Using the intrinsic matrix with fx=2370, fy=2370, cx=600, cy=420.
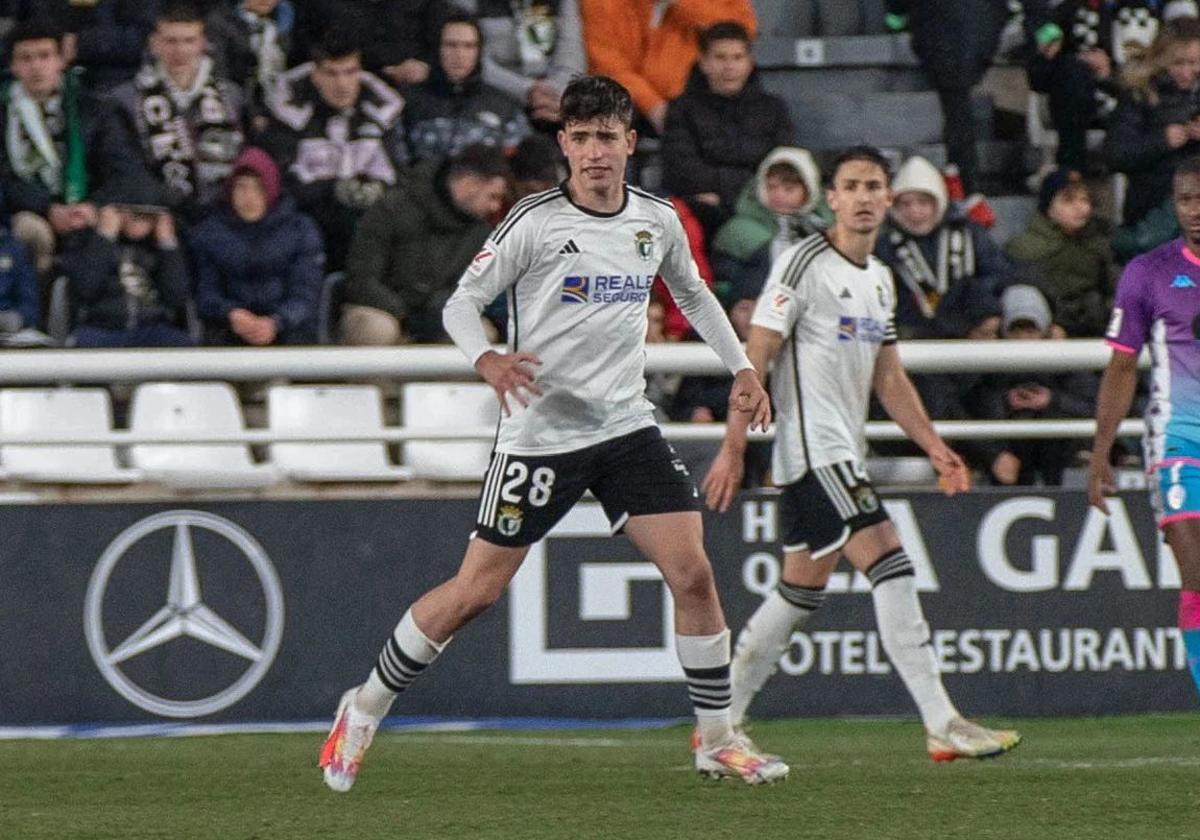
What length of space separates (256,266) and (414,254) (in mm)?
739

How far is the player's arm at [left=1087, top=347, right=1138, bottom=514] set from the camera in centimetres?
786

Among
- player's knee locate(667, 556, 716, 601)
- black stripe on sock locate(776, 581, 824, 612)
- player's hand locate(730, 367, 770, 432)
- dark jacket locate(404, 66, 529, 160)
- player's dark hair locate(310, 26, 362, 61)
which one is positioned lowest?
black stripe on sock locate(776, 581, 824, 612)

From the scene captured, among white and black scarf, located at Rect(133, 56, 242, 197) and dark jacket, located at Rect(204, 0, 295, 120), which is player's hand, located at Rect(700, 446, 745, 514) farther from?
dark jacket, located at Rect(204, 0, 295, 120)

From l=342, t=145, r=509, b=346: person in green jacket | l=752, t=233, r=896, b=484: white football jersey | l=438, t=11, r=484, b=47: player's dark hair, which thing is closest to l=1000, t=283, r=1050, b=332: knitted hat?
l=342, t=145, r=509, b=346: person in green jacket

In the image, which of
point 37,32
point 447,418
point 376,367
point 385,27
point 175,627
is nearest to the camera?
point 376,367

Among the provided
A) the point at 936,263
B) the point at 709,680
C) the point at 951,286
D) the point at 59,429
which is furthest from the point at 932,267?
the point at 709,680

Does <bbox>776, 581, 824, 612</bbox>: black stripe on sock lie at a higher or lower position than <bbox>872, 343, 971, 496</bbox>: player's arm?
lower

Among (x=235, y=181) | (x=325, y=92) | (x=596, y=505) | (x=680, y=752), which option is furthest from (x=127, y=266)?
(x=680, y=752)

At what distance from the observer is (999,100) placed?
45.5 feet

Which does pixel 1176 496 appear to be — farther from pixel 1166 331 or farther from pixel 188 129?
pixel 188 129

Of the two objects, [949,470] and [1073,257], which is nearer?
[949,470]

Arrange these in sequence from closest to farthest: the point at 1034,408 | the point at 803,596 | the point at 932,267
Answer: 1. the point at 803,596
2. the point at 1034,408
3. the point at 932,267

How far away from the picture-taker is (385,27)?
12.8m

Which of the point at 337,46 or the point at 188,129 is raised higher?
the point at 337,46
